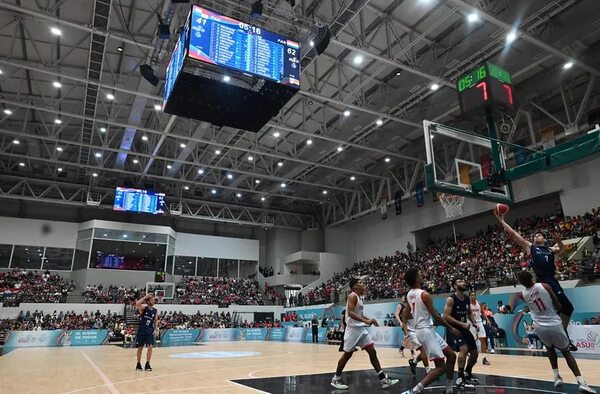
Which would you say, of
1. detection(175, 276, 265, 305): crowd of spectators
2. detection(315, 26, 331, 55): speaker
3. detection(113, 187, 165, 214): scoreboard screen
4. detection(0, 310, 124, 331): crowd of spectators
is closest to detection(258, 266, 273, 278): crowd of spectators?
detection(175, 276, 265, 305): crowd of spectators

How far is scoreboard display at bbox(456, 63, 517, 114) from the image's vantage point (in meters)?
9.20

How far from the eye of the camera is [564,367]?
8461 millimetres

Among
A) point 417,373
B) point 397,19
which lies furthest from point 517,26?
point 417,373

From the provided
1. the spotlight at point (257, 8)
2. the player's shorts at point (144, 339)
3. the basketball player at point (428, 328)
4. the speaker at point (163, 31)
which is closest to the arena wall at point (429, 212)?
the spotlight at point (257, 8)

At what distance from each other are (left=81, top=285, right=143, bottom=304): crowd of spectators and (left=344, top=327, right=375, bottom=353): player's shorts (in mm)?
25233

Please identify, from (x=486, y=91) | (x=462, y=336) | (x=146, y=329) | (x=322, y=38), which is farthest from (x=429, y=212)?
(x=462, y=336)

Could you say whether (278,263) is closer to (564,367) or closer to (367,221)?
(367,221)

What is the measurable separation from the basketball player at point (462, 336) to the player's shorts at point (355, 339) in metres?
1.37

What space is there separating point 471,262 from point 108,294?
983 inches

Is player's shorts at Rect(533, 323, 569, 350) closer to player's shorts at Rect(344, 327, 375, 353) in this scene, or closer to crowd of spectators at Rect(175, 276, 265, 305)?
player's shorts at Rect(344, 327, 375, 353)

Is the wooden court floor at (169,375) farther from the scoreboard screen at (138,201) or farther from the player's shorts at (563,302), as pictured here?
the scoreboard screen at (138,201)

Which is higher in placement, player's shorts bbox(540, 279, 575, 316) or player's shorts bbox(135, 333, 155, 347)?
player's shorts bbox(540, 279, 575, 316)

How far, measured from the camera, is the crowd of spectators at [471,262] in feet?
61.4

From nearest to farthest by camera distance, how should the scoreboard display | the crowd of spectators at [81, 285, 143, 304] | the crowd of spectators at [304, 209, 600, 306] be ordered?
1. the scoreboard display
2. the crowd of spectators at [304, 209, 600, 306]
3. the crowd of spectators at [81, 285, 143, 304]
